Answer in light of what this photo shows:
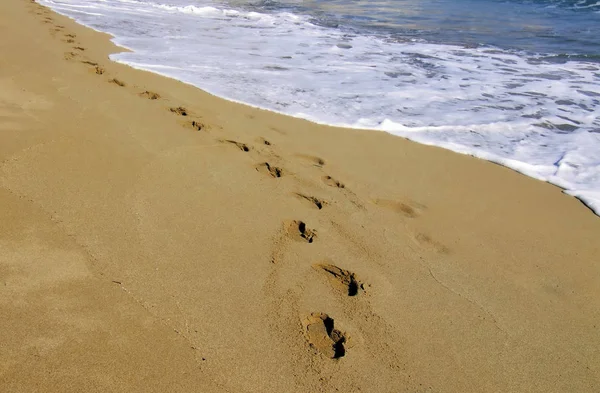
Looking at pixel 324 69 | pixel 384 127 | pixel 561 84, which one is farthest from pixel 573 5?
pixel 384 127

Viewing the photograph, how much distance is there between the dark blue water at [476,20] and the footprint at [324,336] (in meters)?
7.10

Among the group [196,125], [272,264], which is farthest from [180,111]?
[272,264]

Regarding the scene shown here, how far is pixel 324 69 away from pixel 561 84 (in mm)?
2710

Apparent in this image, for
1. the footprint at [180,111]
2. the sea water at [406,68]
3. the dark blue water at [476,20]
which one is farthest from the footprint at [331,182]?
the dark blue water at [476,20]

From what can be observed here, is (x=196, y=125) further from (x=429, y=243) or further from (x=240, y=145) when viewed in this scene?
(x=429, y=243)

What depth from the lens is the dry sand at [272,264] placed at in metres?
1.62

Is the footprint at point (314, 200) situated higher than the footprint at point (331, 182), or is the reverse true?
the footprint at point (314, 200)

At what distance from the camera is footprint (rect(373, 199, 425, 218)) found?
2739mm

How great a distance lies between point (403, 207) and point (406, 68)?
3.69m

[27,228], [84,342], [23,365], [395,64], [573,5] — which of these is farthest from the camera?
[573,5]

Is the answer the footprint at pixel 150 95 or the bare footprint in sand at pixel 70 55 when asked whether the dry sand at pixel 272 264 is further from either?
the bare footprint in sand at pixel 70 55

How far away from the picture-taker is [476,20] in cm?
1048

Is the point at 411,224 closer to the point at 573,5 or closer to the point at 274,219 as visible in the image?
the point at 274,219

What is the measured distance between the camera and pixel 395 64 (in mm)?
6195
